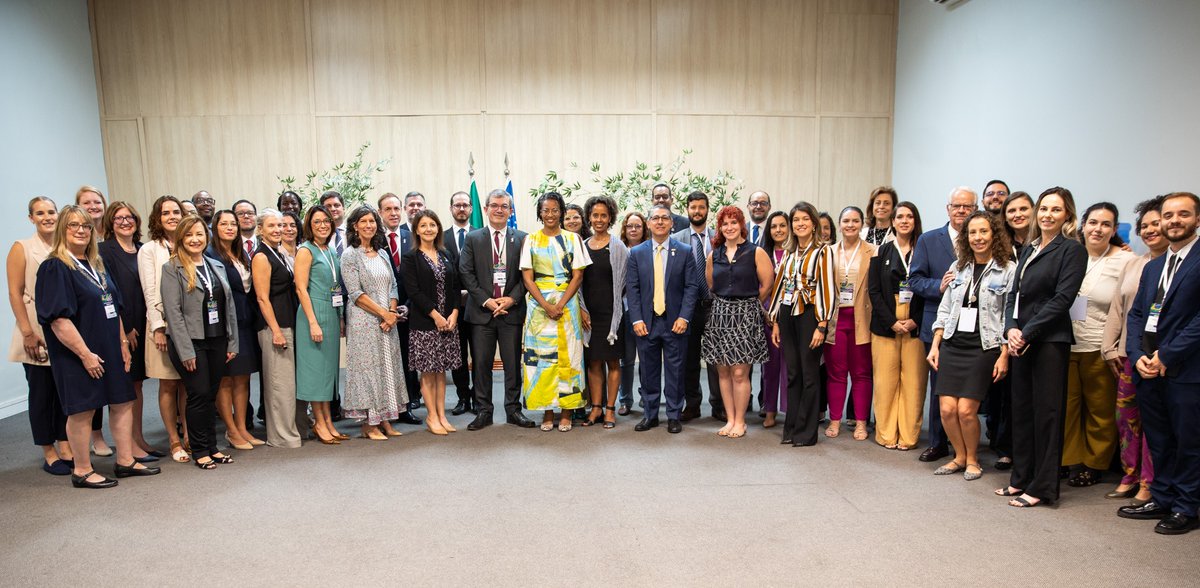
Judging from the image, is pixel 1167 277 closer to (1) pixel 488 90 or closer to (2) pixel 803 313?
(2) pixel 803 313

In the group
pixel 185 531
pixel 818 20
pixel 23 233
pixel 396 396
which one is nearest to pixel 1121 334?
pixel 396 396

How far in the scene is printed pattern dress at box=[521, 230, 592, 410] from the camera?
4.85 metres

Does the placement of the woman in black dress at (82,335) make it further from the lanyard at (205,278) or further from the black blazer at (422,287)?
the black blazer at (422,287)

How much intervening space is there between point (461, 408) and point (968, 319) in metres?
3.69

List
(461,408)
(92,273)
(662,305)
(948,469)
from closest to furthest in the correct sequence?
(92,273), (948,469), (662,305), (461,408)

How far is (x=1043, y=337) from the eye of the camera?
11.3 feet

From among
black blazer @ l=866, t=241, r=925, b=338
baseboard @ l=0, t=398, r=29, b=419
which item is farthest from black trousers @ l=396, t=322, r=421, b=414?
baseboard @ l=0, t=398, r=29, b=419

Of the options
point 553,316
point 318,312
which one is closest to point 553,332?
point 553,316

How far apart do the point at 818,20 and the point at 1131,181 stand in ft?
14.7

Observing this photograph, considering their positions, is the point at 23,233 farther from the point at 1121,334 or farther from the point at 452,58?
the point at 1121,334

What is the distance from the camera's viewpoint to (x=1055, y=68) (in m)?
5.98

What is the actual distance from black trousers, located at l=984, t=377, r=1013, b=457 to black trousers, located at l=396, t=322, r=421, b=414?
4037mm

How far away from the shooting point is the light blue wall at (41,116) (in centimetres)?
617

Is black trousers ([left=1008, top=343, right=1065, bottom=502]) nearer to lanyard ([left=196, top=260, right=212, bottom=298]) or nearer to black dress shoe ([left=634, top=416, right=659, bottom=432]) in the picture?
Answer: black dress shoe ([left=634, top=416, right=659, bottom=432])
